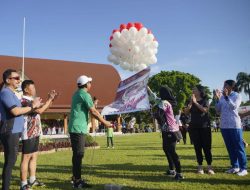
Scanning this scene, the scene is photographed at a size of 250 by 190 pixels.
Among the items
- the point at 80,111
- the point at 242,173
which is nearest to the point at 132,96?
the point at 80,111

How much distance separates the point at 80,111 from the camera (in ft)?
21.5

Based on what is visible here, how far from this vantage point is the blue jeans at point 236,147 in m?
7.54

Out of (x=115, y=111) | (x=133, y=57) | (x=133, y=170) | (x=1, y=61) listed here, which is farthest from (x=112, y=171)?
(x=1, y=61)

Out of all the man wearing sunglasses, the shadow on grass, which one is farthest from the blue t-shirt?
the shadow on grass

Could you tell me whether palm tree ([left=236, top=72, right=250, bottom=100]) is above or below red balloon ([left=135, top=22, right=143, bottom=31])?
above

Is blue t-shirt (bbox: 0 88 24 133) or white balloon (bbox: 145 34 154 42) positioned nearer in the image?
Result: blue t-shirt (bbox: 0 88 24 133)

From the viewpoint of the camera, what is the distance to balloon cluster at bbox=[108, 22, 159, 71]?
14242 millimetres

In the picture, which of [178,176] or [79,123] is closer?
[79,123]

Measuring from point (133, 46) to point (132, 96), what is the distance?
7235mm

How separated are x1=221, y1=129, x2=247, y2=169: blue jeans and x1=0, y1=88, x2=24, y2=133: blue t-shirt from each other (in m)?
5.02

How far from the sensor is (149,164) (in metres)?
9.62

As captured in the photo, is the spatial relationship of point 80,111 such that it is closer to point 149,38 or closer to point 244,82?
point 149,38

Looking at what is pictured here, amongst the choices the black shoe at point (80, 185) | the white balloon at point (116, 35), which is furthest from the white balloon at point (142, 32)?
the black shoe at point (80, 185)

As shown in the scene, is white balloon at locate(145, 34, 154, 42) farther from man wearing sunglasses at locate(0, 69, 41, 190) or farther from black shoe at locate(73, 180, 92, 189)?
man wearing sunglasses at locate(0, 69, 41, 190)
